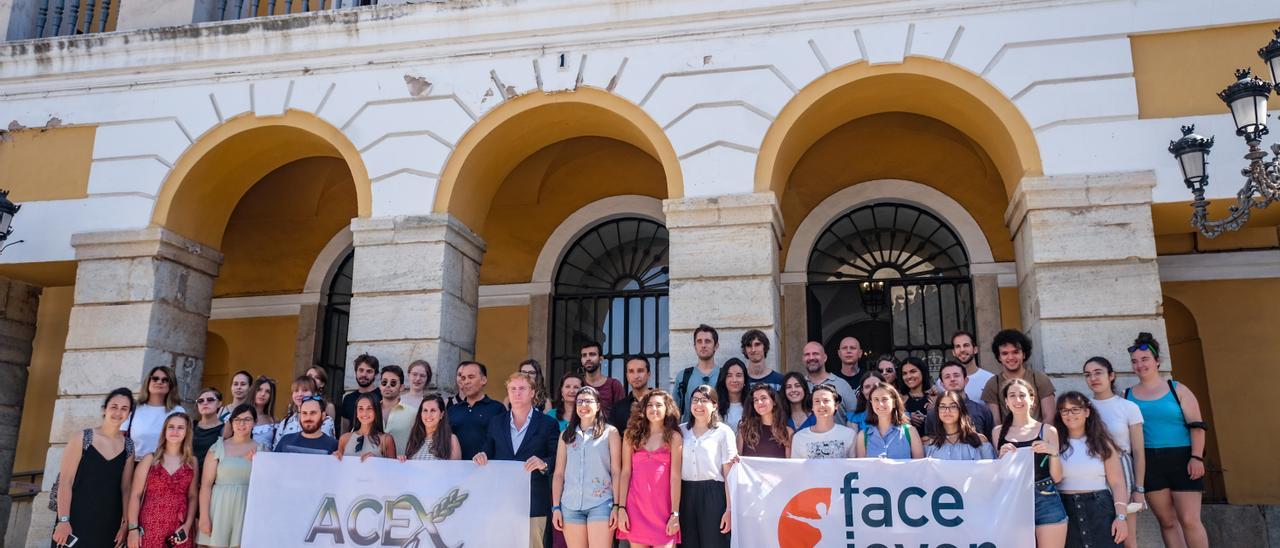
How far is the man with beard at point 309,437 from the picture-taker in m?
6.19

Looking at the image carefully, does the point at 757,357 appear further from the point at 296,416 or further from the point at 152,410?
the point at 152,410

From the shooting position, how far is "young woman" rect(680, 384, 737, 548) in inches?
217

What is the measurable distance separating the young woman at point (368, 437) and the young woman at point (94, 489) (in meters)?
1.42

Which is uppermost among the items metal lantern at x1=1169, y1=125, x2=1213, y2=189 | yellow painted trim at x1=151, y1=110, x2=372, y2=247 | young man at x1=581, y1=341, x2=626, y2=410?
yellow painted trim at x1=151, y1=110, x2=372, y2=247

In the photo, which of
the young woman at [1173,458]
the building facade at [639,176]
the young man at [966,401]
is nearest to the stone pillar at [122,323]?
the building facade at [639,176]

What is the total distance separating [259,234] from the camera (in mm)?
11500

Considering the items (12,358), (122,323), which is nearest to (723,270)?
(122,323)

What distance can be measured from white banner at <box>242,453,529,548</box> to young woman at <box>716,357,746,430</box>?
54.0 inches

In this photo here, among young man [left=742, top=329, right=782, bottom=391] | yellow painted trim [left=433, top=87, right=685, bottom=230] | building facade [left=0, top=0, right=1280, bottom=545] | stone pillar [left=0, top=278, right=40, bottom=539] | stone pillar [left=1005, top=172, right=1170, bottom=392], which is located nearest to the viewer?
young man [left=742, top=329, right=782, bottom=391]

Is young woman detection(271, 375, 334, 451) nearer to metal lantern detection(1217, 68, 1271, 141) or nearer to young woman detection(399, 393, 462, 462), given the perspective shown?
young woman detection(399, 393, 462, 462)

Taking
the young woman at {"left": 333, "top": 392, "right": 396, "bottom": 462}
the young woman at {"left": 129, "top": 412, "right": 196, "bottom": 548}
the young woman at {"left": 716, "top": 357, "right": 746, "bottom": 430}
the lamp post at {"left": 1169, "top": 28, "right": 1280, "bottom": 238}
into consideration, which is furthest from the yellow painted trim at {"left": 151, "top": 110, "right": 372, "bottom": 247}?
the lamp post at {"left": 1169, "top": 28, "right": 1280, "bottom": 238}

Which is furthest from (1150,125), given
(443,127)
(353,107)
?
(353,107)

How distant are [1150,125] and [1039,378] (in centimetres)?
245

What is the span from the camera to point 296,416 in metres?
6.77
